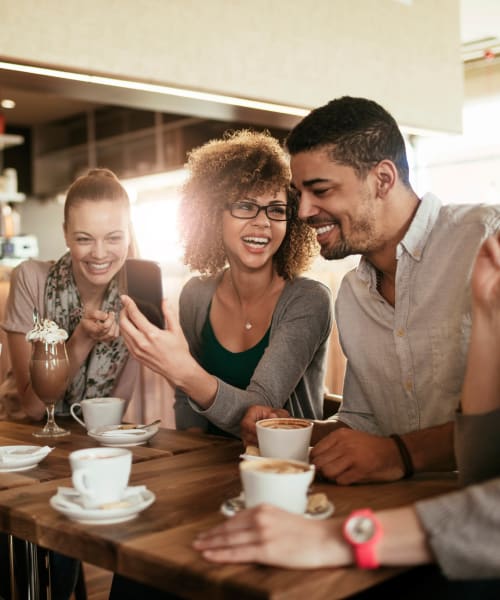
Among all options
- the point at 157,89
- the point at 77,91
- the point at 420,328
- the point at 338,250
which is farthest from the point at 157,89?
the point at 420,328

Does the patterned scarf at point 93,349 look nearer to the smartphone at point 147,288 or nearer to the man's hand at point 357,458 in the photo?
the smartphone at point 147,288

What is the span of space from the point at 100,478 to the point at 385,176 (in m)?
0.92

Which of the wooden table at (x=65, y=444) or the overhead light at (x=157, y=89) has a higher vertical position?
the overhead light at (x=157, y=89)

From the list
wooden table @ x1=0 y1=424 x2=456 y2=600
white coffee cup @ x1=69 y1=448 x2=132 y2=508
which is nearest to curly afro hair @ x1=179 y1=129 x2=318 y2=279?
wooden table @ x1=0 y1=424 x2=456 y2=600

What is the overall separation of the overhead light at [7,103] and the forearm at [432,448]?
6.39 m

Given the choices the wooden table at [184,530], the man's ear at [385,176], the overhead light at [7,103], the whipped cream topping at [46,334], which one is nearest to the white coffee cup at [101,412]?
the whipped cream topping at [46,334]

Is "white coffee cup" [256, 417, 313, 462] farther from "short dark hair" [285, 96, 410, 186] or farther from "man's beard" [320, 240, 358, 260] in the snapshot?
"short dark hair" [285, 96, 410, 186]

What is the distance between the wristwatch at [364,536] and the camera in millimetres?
878

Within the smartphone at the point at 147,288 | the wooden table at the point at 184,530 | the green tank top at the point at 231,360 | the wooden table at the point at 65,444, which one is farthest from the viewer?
the green tank top at the point at 231,360

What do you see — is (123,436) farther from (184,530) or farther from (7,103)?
(7,103)

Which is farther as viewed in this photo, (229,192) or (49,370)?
(229,192)

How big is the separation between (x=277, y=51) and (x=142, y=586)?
2.03m

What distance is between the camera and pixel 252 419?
153cm

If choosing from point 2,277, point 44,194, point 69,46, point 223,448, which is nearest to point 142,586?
point 223,448
